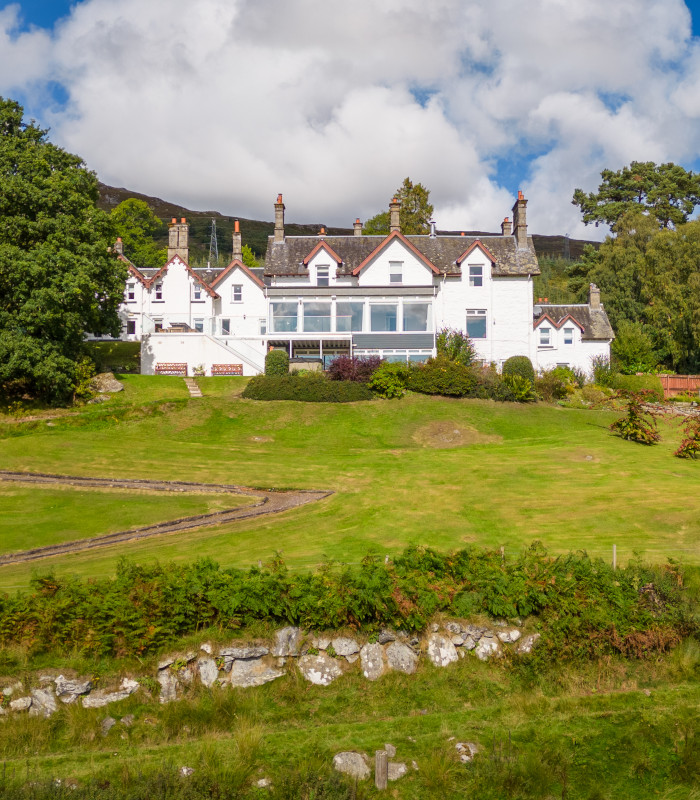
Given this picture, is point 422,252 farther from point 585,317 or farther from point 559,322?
point 585,317

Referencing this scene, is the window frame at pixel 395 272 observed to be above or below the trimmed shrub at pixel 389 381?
above

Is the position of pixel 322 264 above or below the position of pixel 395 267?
above

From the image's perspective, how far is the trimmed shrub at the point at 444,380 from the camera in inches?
1529

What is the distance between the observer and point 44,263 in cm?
3303

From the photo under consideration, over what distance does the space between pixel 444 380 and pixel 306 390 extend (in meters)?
7.91

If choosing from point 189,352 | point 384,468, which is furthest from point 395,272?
point 384,468

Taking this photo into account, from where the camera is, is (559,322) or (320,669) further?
(559,322)

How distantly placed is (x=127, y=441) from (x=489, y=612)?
22.0 meters

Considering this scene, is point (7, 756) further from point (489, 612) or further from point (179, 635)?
point (489, 612)

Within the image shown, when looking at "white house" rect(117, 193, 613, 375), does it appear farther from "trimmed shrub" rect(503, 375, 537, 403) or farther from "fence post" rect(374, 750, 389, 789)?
"fence post" rect(374, 750, 389, 789)

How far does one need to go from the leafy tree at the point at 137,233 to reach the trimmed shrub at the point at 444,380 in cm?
4944

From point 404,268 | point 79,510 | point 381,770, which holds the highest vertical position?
point 404,268

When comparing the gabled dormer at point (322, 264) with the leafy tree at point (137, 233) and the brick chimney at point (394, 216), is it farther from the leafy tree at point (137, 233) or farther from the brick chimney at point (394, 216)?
the leafy tree at point (137, 233)

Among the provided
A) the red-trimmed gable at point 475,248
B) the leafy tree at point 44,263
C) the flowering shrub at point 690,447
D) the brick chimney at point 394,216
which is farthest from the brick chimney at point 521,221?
the leafy tree at point 44,263
